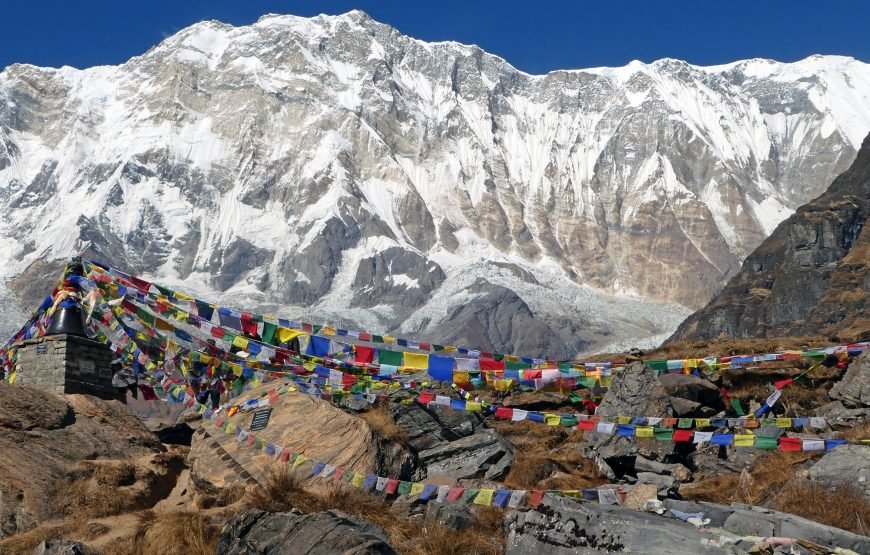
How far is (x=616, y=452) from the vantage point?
52.1 feet

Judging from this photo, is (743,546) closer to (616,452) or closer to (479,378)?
(616,452)

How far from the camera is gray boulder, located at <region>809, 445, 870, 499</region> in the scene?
11.7 metres

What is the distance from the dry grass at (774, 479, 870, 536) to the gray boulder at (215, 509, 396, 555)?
466 centimetres

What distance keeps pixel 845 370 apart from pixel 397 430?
992 cm

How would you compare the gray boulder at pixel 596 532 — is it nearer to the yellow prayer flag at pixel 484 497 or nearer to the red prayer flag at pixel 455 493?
the yellow prayer flag at pixel 484 497

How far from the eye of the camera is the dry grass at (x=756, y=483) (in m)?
12.7

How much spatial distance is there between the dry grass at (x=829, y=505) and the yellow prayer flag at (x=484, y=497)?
3.33 meters

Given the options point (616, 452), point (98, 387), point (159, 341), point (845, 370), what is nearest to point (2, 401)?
point (98, 387)

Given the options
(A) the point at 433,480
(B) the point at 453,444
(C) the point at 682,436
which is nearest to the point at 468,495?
(A) the point at 433,480

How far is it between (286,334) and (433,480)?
785 centimetres

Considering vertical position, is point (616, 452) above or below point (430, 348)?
below

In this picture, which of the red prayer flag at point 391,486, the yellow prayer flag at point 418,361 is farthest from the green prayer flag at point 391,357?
the red prayer flag at point 391,486

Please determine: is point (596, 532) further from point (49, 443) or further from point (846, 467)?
point (49, 443)

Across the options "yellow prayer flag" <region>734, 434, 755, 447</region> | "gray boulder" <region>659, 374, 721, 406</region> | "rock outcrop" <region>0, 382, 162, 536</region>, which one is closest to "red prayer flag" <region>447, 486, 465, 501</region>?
"yellow prayer flag" <region>734, 434, 755, 447</region>
